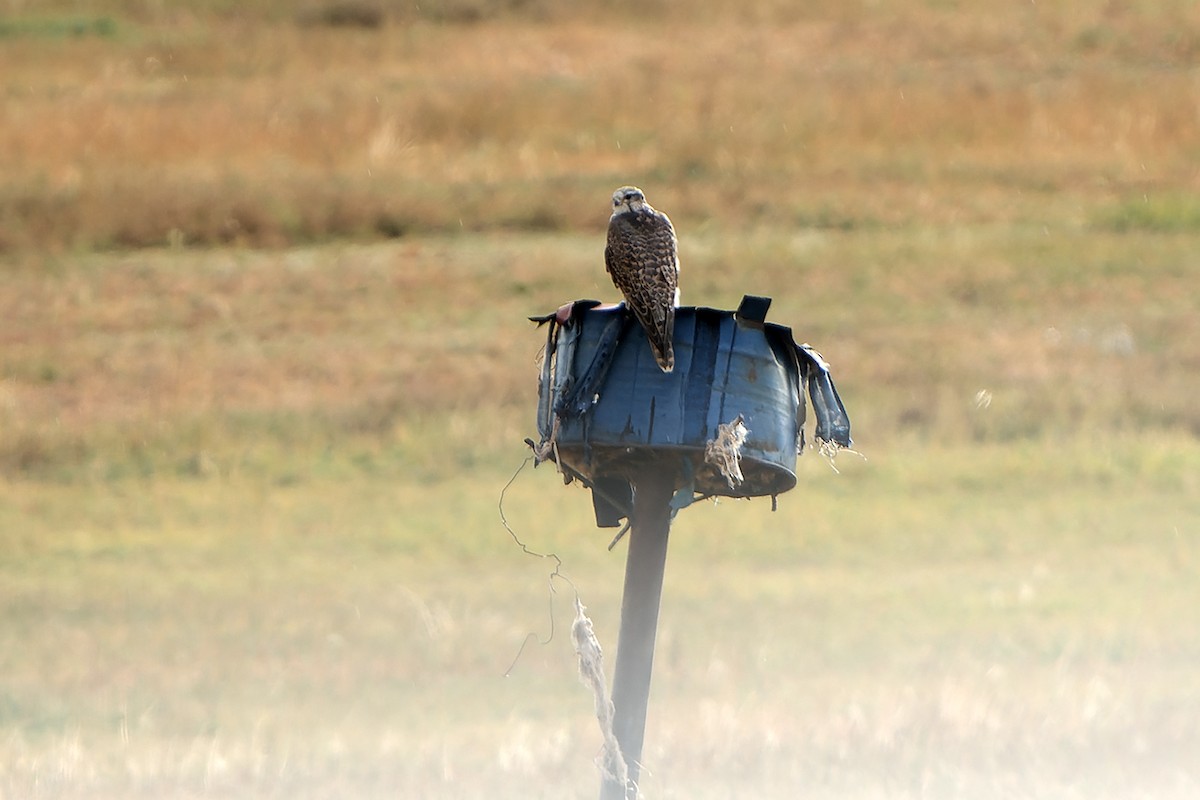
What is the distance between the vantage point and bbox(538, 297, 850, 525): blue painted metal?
21.6 ft

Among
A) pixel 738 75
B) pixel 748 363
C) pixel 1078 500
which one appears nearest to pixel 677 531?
pixel 1078 500

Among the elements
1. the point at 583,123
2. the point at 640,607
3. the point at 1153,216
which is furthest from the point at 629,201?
the point at 583,123

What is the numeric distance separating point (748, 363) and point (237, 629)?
9.01 metres

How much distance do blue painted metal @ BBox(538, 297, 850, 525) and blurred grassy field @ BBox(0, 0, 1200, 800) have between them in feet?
11.6

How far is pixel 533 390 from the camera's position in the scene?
869 inches

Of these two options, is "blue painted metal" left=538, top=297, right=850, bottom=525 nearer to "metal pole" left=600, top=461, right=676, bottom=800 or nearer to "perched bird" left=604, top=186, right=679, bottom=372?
"metal pole" left=600, top=461, right=676, bottom=800

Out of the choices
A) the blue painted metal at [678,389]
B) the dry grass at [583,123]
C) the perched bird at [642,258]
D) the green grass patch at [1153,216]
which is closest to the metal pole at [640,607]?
the blue painted metal at [678,389]

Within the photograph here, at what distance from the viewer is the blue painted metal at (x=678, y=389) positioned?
21.6 feet

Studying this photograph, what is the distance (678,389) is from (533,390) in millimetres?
15518

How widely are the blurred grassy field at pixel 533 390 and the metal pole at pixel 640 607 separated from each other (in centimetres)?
→ 303

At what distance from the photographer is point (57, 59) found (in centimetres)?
3762

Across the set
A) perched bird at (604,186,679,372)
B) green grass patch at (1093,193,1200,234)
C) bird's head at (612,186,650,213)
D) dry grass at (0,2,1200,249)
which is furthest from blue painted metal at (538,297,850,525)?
green grass patch at (1093,193,1200,234)

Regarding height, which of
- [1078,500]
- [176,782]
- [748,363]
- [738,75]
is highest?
[738,75]

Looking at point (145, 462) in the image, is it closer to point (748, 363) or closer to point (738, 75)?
point (748, 363)
